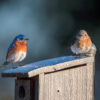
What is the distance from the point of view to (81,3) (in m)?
10.4

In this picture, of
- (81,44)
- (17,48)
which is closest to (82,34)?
(81,44)

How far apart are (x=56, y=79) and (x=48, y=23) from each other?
4.43 m

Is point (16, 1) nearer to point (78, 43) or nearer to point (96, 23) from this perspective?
point (96, 23)

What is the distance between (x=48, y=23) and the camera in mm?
10422

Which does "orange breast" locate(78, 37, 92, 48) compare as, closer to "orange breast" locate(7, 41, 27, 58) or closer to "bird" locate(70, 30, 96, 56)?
"bird" locate(70, 30, 96, 56)

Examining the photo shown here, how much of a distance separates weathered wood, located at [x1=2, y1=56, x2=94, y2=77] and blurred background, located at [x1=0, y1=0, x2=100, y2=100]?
348 centimetres

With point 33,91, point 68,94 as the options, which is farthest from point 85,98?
point 33,91

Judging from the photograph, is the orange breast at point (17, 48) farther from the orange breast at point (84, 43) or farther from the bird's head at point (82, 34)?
the bird's head at point (82, 34)

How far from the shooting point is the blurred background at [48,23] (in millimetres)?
9930

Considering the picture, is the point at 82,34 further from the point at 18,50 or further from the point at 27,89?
the point at 27,89

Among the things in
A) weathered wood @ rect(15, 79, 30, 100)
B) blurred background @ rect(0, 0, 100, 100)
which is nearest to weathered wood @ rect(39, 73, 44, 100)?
weathered wood @ rect(15, 79, 30, 100)

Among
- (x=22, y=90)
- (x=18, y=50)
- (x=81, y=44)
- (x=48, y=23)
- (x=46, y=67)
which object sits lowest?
(x=22, y=90)

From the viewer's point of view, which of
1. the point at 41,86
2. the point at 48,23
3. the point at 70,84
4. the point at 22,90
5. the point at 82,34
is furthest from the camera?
the point at 48,23

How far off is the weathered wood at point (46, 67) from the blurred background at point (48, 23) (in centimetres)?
348
